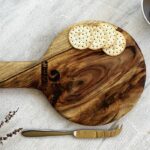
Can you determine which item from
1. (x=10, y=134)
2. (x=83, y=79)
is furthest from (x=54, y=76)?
(x=10, y=134)

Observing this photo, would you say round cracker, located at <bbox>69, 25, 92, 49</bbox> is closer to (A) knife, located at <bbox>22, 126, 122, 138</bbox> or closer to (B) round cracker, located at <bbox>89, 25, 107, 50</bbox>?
(B) round cracker, located at <bbox>89, 25, 107, 50</bbox>

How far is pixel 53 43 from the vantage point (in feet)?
2.79

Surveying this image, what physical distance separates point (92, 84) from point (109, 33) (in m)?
0.14

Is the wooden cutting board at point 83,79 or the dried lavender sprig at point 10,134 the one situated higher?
the wooden cutting board at point 83,79

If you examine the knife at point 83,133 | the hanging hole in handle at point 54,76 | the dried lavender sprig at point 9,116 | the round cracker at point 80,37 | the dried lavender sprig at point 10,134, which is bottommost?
the knife at point 83,133

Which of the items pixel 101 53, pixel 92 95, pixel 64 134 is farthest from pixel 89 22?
pixel 64 134

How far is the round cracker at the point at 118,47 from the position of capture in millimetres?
853

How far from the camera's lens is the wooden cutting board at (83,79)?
32.7 inches

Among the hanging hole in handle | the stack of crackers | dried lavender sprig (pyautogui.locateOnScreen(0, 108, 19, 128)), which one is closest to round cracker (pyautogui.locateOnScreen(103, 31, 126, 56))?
the stack of crackers

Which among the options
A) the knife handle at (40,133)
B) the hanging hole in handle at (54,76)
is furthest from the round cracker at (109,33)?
the knife handle at (40,133)

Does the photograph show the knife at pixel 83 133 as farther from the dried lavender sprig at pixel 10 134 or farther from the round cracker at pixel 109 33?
the round cracker at pixel 109 33

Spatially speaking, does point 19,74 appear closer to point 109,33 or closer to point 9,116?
point 9,116

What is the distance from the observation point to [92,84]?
0.85 m

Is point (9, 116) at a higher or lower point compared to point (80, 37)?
lower
